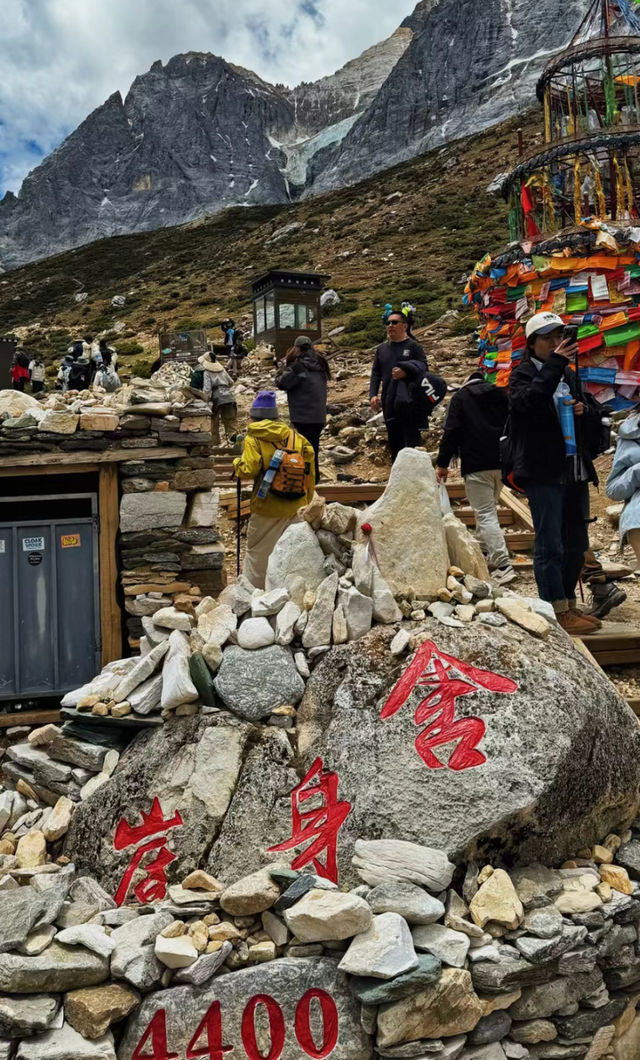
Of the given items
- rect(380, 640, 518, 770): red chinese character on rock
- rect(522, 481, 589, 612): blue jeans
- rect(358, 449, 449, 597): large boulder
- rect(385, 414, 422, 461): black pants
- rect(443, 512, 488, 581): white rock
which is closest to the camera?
rect(380, 640, 518, 770): red chinese character on rock

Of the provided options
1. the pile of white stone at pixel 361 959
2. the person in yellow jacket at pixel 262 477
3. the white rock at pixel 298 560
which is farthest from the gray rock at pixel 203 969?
the person in yellow jacket at pixel 262 477

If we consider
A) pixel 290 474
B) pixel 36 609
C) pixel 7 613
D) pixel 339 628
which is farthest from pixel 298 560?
pixel 7 613

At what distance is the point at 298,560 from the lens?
434 cm

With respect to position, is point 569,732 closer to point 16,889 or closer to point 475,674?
point 475,674

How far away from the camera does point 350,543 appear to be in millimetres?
4418

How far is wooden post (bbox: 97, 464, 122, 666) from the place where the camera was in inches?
243

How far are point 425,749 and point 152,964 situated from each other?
4.37 ft

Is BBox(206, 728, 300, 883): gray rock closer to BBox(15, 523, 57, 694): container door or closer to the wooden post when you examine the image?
the wooden post

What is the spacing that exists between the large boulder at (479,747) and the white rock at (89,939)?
81cm

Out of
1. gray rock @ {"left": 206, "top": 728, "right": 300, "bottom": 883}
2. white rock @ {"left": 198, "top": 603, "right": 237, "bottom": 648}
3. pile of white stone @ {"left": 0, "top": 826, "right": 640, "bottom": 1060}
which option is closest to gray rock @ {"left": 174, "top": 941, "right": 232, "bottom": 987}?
pile of white stone @ {"left": 0, "top": 826, "right": 640, "bottom": 1060}

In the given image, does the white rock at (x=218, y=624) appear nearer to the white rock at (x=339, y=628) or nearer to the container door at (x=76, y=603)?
the white rock at (x=339, y=628)

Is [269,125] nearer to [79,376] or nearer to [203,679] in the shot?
[79,376]

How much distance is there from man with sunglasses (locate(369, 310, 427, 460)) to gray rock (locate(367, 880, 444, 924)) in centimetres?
423

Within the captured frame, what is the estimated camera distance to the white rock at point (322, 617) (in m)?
4.00
